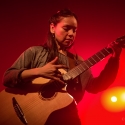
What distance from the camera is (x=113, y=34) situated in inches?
110

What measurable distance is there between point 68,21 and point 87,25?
3.37ft

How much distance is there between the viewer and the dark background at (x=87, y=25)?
2768 millimetres

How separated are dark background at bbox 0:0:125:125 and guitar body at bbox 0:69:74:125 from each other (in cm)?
131

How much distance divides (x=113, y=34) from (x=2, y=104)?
73.1 inches

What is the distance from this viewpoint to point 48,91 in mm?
1485

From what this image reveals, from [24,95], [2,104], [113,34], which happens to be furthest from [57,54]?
[113,34]

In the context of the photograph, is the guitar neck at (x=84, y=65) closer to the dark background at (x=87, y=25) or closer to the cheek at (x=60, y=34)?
the cheek at (x=60, y=34)

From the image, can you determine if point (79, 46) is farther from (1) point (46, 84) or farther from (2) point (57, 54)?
(1) point (46, 84)

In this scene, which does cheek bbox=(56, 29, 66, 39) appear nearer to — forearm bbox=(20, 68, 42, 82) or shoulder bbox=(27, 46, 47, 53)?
shoulder bbox=(27, 46, 47, 53)

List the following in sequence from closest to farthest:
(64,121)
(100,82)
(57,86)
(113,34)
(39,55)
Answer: (64,121)
(57,86)
(39,55)
(100,82)
(113,34)

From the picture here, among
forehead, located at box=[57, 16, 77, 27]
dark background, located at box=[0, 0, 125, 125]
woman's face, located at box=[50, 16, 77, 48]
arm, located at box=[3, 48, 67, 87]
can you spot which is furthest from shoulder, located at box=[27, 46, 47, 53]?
dark background, located at box=[0, 0, 125, 125]

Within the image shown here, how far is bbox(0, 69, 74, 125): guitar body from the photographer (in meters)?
1.38

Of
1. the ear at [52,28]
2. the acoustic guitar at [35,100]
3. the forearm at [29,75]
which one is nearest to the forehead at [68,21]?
the ear at [52,28]

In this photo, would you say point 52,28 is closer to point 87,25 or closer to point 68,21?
point 68,21
